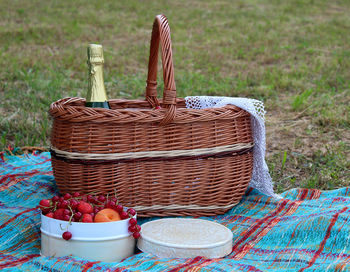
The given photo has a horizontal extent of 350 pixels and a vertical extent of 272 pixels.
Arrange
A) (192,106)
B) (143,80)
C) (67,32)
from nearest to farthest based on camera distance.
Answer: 1. (192,106)
2. (143,80)
3. (67,32)

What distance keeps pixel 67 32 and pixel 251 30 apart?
2023mm

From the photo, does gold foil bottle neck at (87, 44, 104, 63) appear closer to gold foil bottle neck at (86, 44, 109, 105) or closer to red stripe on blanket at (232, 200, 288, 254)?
gold foil bottle neck at (86, 44, 109, 105)

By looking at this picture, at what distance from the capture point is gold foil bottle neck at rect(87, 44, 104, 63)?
1555mm

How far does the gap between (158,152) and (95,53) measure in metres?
0.38

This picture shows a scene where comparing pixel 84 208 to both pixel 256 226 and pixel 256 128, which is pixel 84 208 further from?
pixel 256 128

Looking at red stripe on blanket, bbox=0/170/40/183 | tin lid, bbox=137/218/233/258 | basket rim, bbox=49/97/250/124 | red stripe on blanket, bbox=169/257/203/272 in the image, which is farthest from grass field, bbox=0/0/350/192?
red stripe on blanket, bbox=169/257/203/272

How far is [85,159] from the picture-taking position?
1.48 meters

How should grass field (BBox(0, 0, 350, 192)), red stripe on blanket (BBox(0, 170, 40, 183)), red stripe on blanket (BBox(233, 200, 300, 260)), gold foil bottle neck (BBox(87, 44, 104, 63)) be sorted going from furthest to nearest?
grass field (BBox(0, 0, 350, 192))
red stripe on blanket (BBox(0, 170, 40, 183))
gold foil bottle neck (BBox(87, 44, 104, 63))
red stripe on blanket (BBox(233, 200, 300, 260))

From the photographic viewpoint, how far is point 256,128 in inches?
67.3

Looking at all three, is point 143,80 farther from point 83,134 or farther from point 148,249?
point 148,249

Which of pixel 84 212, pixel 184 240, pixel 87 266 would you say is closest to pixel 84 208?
pixel 84 212

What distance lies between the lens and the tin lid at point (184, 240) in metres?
1.26

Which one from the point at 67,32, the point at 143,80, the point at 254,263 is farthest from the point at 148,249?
the point at 67,32

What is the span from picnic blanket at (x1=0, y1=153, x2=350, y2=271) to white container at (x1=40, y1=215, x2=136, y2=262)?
48 mm
